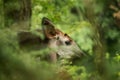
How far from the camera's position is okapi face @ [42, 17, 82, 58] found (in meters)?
4.50

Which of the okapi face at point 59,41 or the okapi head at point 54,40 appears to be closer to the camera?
the okapi head at point 54,40

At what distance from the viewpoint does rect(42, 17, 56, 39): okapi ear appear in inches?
175

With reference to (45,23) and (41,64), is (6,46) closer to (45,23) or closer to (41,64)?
(41,64)

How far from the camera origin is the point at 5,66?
1622 millimetres

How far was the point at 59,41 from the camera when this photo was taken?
4910 millimetres

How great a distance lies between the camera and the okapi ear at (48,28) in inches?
175

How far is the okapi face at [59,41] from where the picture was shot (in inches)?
177

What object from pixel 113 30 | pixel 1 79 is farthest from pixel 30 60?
pixel 113 30

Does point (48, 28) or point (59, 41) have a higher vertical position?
point (48, 28)

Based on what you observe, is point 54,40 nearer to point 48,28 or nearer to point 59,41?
point 59,41

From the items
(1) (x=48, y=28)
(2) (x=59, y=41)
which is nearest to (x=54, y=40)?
(2) (x=59, y=41)

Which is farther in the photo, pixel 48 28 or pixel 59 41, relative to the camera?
pixel 59 41

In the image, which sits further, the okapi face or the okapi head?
the okapi face

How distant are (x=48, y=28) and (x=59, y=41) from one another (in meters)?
0.28
